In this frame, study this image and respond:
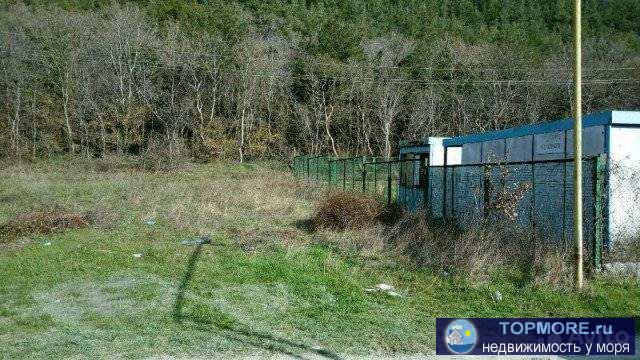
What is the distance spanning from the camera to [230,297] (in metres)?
6.80

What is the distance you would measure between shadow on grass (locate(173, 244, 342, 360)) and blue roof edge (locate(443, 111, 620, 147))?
21.8ft

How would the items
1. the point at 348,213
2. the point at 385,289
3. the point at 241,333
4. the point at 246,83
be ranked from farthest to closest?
1. the point at 246,83
2. the point at 348,213
3. the point at 385,289
4. the point at 241,333

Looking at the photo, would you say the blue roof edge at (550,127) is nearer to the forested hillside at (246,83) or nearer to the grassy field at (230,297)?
the grassy field at (230,297)

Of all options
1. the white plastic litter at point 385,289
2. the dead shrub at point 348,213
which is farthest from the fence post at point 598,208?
the dead shrub at point 348,213

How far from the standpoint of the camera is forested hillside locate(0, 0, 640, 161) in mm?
38406

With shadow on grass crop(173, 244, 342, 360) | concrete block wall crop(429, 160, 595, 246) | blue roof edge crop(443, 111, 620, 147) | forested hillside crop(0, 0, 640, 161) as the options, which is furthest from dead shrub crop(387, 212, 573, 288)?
forested hillside crop(0, 0, 640, 161)

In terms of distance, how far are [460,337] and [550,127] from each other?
24.2 feet

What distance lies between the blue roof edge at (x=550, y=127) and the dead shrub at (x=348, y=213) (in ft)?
12.6

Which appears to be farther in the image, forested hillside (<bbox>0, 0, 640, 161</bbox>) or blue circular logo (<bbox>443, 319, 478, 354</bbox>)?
forested hillside (<bbox>0, 0, 640, 161</bbox>)

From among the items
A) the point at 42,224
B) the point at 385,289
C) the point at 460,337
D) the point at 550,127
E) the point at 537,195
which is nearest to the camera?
the point at 460,337

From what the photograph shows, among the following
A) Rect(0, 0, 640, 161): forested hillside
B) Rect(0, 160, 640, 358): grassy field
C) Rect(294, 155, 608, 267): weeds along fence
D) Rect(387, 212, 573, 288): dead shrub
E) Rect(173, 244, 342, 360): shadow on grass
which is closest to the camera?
Rect(173, 244, 342, 360): shadow on grass

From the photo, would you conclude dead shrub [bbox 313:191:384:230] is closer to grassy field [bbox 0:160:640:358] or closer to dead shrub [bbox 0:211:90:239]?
grassy field [bbox 0:160:640:358]

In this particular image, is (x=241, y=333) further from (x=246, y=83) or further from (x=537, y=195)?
(x=246, y=83)

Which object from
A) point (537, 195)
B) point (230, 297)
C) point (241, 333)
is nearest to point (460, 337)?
point (241, 333)
